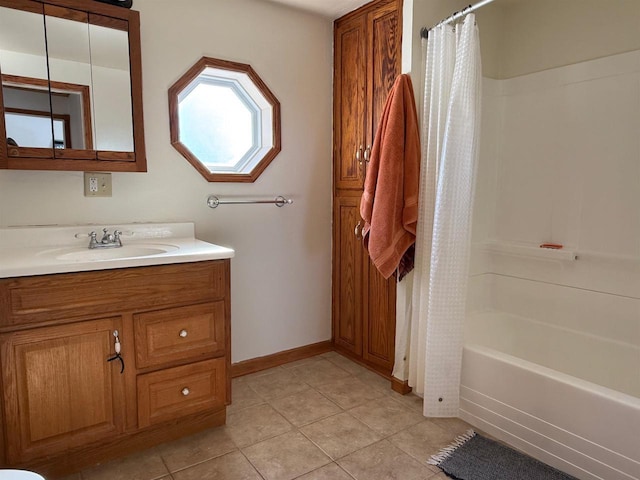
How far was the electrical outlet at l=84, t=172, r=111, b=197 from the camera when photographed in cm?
191

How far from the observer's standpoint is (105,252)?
1.82m

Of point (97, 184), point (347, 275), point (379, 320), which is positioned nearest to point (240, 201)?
point (97, 184)

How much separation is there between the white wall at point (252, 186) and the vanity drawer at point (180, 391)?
583 mm

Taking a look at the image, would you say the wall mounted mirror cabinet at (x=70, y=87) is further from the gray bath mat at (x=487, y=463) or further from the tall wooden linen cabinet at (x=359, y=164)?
the gray bath mat at (x=487, y=463)

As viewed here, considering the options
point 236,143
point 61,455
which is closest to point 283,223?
point 236,143

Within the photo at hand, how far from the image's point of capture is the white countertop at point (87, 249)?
1.43m

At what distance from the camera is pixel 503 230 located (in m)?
2.53

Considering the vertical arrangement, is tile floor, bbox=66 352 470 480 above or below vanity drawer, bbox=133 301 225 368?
below

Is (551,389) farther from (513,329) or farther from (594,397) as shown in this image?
(513,329)

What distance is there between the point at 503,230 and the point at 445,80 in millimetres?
1064

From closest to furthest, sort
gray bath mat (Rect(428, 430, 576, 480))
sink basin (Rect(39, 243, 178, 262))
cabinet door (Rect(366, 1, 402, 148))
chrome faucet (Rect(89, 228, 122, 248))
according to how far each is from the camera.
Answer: gray bath mat (Rect(428, 430, 576, 480))
sink basin (Rect(39, 243, 178, 262))
chrome faucet (Rect(89, 228, 122, 248))
cabinet door (Rect(366, 1, 402, 148))

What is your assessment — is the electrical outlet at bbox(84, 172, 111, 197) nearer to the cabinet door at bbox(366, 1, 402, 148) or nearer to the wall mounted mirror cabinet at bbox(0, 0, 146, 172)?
the wall mounted mirror cabinet at bbox(0, 0, 146, 172)

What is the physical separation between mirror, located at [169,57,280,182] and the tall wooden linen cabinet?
0.44 meters

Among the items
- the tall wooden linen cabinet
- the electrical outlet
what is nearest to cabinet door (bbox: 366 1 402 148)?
the tall wooden linen cabinet
